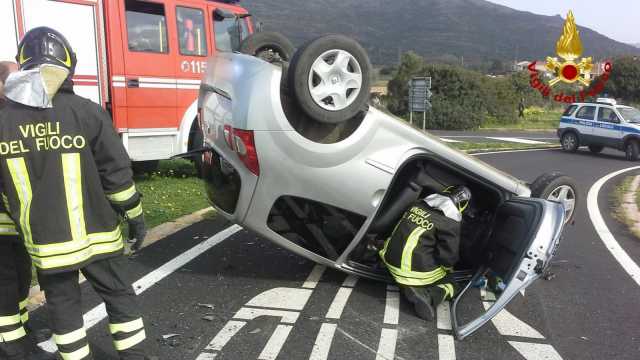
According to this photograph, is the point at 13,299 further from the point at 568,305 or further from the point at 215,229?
the point at 568,305

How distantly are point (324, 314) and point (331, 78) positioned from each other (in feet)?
5.33

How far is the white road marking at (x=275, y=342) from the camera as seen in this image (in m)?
3.17

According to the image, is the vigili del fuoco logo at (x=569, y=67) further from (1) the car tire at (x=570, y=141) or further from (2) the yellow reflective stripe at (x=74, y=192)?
(2) the yellow reflective stripe at (x=74, y=192)

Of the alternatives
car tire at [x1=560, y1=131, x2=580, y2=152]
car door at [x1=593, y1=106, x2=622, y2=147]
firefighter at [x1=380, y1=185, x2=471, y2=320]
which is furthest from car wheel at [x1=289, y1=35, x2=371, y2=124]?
car tire at [x1=560, y1=131, x2=580, y2=152]

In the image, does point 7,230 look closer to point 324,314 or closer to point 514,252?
point 324,314

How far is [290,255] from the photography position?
196 inches

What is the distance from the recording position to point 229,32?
8.99 meters

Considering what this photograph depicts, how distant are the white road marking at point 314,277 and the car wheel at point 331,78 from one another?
149 centimetres

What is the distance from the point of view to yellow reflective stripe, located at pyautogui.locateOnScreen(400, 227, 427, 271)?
3725 mm

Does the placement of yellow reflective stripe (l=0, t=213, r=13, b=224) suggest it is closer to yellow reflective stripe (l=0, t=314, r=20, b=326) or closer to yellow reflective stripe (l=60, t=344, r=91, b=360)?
yellow reflective stripe (l=0, t=314, r=20, b=326)

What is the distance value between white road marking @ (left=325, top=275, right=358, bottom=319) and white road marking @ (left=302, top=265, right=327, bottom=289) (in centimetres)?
23

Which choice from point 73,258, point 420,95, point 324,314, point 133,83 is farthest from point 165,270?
point 420,95

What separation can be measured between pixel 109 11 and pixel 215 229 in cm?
404

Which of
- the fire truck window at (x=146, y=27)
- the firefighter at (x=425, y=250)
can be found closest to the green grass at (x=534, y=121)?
the fire truck window at (x=146, y=27)
